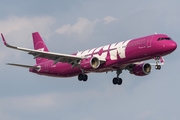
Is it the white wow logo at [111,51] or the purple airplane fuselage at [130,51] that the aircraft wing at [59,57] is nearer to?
the purple airplane fuselage at [130,51]

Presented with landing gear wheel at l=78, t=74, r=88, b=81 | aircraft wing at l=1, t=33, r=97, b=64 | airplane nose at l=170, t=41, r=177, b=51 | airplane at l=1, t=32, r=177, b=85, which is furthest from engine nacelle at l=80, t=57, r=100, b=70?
airplane nose at l=170, t=41, r=177, b=51

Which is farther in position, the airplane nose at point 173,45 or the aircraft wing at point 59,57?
the aircraft wing at point 59,57

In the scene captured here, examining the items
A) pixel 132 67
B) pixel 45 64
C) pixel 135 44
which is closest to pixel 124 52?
pixel 135 44

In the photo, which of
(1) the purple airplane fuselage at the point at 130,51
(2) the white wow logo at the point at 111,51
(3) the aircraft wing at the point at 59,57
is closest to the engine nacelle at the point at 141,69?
(1) the purple airplane fuselage at the point at 130,51

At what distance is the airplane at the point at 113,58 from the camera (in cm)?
9200

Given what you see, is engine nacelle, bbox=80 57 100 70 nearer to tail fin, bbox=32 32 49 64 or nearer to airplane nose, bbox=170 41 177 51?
airplane nose, bbox=170 41 177 51

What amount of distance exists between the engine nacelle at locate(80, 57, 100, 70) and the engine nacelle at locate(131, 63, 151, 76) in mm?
7633

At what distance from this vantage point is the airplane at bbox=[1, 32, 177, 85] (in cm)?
9200

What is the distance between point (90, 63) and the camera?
94.9 metres

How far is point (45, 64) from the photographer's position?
106 meters

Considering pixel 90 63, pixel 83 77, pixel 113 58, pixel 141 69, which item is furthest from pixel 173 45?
pixel 83 77

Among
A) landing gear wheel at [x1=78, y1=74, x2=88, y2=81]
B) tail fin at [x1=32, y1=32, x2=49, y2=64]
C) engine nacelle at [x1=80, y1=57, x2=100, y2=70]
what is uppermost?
tail fin at [x1=32, y1=32, x2=49, y2=64]

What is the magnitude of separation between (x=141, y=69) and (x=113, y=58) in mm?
7168

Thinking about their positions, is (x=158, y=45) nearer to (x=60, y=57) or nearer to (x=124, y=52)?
(x=124, y=52)
